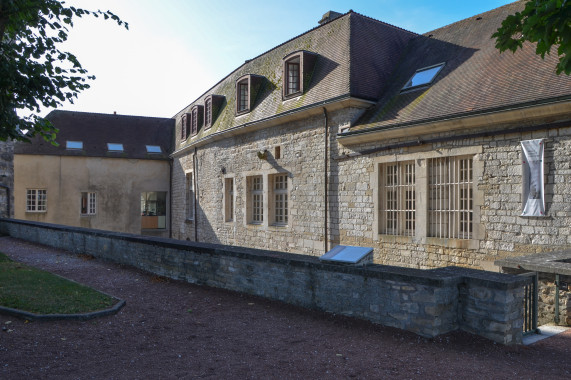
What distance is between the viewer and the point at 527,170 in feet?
28.7

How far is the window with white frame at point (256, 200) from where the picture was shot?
661 inches

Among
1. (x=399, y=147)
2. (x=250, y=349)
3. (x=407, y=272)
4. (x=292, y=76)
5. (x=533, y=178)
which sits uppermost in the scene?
(x=292, y=76)

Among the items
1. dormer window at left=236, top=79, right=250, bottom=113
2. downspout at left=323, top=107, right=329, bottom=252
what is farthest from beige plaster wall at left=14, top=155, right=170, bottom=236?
downspout at left=323, top=107, right=329, bottom=252

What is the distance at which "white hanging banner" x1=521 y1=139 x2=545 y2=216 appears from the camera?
8.50m

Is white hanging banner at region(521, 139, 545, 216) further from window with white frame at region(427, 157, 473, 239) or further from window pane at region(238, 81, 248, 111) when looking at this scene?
window pane at region(238, 81, 248, 111)

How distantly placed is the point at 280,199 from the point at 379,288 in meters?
10.0

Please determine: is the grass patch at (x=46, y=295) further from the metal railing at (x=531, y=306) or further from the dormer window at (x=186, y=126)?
the dormer window at (x=186, y=126)

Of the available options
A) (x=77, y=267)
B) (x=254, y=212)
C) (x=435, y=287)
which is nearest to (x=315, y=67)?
(x=254, y=212)

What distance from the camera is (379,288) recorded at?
19.2 ft

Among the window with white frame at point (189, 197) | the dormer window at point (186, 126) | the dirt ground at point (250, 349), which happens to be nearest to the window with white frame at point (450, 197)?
the dirt ground at point (250, 349)

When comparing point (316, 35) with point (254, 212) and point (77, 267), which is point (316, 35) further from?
point (77, 267)

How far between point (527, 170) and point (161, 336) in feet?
23.2

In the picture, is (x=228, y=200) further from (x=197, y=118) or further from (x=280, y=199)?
(x=197, y=118)

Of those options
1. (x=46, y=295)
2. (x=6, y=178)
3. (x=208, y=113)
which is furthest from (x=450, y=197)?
(x=6, y=178)
